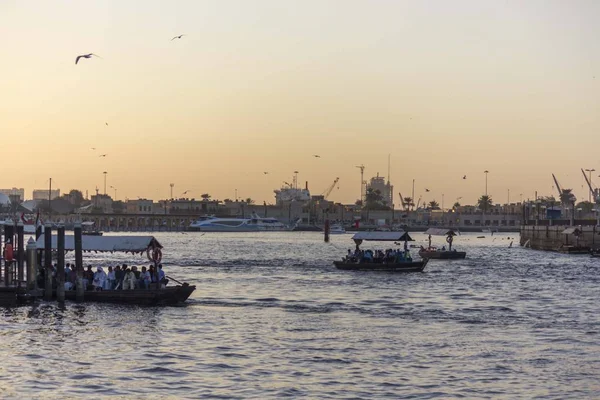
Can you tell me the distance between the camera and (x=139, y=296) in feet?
156

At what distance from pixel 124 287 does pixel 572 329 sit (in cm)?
2131

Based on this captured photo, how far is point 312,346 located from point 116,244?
22719mm

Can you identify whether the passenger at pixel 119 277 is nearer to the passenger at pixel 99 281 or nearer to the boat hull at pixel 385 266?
the passenger at pixel 99 281

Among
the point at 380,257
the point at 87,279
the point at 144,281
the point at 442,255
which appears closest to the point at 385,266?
the point at 380,257

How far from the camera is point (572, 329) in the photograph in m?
43.5

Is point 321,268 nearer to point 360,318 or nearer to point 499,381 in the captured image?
point 360,318

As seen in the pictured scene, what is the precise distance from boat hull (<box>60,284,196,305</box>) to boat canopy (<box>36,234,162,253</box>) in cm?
442

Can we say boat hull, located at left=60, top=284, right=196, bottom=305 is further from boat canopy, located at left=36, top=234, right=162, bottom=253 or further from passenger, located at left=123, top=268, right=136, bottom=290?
boat canopy, located at left=36, top=234, right=162, bottom=253

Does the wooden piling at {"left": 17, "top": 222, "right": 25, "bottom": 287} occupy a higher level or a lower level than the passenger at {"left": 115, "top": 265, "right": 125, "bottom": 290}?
higher

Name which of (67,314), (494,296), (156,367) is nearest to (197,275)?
(494,296)

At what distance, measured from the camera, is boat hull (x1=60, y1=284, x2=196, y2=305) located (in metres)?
47.7

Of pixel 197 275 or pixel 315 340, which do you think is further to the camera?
pixel 197 275

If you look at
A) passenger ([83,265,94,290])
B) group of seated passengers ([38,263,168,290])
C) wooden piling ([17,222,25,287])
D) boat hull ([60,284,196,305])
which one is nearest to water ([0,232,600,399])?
boat hull ([60,284,196,305])

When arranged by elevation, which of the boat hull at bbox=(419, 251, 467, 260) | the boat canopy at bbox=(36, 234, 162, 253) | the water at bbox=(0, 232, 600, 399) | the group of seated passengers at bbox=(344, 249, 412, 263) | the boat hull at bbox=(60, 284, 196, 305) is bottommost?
the water at bbox=(0, 232, 600, 399)
